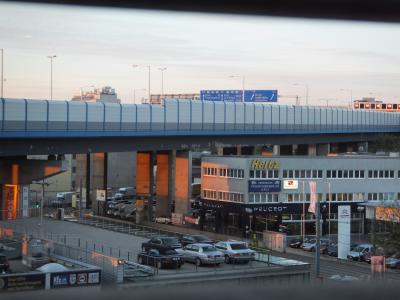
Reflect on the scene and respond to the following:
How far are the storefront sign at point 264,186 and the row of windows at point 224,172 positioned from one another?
531 mm

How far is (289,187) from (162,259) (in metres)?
12.4

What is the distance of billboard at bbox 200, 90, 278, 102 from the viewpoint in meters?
36.5

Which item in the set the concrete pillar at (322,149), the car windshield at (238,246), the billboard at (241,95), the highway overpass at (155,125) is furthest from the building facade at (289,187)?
the billboard at (241,95)

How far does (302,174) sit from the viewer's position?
2345cm

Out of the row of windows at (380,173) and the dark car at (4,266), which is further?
the row of windows at (380,173)

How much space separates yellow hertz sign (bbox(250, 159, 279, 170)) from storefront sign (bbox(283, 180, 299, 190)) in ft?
2.14

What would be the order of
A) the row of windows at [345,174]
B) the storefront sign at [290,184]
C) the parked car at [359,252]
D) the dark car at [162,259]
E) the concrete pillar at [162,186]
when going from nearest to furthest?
the dark car at [162,259]
the parked car at [359,252]
the storefront sign at [290,184]
the row of windows at [345,174]
the concrete pillar at [162,186]

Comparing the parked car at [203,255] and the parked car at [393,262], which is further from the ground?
the parked car at [203,255]

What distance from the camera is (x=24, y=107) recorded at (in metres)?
17.3

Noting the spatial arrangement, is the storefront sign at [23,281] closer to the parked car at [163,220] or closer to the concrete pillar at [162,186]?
the parked car at [163,220]

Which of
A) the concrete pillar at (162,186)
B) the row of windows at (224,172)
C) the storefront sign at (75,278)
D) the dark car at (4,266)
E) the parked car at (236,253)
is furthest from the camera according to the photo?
the concrete pillar at (162,186)

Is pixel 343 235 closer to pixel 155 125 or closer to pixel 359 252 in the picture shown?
pixel 359 252

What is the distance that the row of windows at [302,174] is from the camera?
76.0 ft

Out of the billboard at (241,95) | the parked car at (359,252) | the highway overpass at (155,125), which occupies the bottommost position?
the parked car at (359,252)
